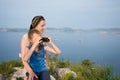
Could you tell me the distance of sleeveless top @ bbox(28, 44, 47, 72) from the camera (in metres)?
3.95

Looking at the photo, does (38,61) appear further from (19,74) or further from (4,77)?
(4,77)

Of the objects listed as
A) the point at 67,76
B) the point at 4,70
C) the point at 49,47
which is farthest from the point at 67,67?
the point at 49,47

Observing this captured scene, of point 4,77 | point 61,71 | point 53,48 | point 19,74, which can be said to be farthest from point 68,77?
point 53,48

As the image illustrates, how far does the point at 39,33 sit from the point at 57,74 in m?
4.14

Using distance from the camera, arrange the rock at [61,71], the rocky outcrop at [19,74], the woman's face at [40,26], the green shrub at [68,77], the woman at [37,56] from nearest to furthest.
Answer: the woman at [37,56], the woman's face at [40,26], the rocky outcrop at [19,74], the green shrub at [68,77], the rock at [61,71]

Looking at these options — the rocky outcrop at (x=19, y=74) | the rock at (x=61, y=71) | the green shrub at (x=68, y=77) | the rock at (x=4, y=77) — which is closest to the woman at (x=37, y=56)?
the rocky outcrop at (x=19, y=74)

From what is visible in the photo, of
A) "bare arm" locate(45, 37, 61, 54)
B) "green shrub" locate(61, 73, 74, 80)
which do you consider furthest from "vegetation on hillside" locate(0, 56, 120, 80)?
"bare arm" locate(45, 37, 61, 54)

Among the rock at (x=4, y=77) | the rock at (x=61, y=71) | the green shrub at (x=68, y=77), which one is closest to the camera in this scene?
→ the green shrub at (x=68, y=77)

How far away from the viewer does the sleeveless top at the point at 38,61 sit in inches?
155

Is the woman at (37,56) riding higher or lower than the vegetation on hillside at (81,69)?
higher

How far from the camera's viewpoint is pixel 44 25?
4078 mm

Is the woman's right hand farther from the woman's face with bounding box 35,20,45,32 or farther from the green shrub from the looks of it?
the green shrub

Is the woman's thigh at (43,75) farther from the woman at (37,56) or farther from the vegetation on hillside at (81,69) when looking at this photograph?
the vegetation on hillside at (81,69)

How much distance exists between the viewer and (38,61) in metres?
3.95
